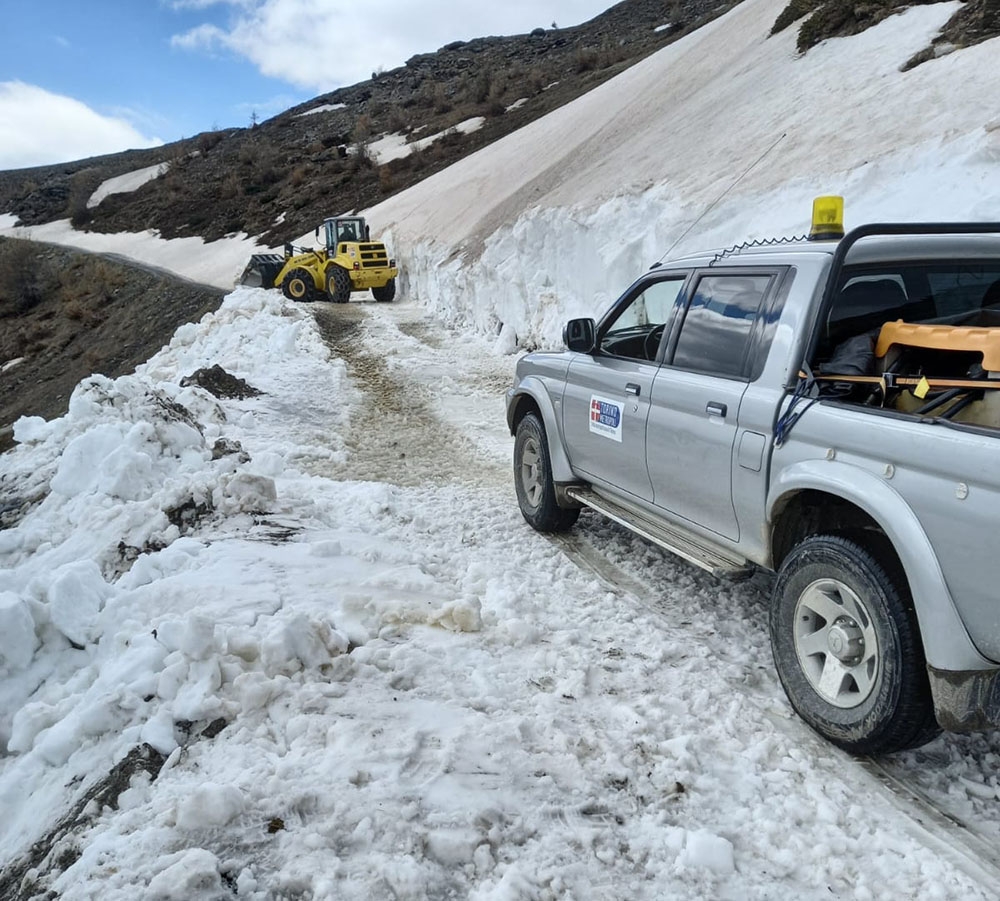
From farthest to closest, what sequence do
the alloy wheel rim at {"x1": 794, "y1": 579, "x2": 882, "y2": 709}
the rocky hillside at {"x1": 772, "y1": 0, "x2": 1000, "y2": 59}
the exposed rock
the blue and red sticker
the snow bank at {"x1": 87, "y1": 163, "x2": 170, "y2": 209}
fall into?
1. the snow bank at {"x1": 87, "y1": 163, "x2": 170, "y2": 209}
2. the rocky hillside at {"x1": 772, "y1": 0, "x2": 1000, "y2": 59}
3. the exposed rock
4. the blue and red sticker
5. the alloy wheel rim at {"x1": 794, "y1": 579, "x2": 882, "y2": 709}

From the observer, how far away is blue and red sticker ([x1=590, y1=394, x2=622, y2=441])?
15.1 feet

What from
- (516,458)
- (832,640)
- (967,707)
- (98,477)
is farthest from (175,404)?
(967,707)

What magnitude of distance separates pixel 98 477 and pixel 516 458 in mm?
3218

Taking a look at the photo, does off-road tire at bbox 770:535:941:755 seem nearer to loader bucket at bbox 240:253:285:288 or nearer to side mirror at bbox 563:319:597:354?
side mirror at bbox 563:319:597:354

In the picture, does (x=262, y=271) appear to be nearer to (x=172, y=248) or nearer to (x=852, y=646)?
(x=172, y=248)

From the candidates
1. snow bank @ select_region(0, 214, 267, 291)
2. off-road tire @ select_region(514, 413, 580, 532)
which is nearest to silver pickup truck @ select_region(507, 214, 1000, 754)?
off-road tire @ select_region(514, 413, 580, 532)

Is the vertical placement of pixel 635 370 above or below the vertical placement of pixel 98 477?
above

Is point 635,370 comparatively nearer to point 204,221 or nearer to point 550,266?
point 550,266

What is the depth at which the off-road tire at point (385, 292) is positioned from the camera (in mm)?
23781

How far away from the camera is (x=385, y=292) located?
23891 mm

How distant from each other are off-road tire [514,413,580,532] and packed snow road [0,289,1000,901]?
17cm

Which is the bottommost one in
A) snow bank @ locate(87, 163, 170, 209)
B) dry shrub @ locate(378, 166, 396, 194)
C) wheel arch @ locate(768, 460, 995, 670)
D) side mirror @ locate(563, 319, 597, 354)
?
wheel arch @ locate(768, 460, 995, 670)

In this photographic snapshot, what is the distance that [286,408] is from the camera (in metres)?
9.84

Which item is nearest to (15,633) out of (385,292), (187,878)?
(187,878)
